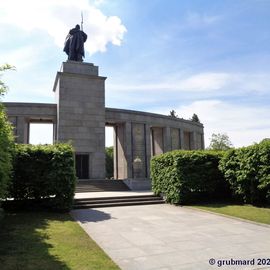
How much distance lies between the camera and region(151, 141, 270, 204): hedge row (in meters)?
14.9

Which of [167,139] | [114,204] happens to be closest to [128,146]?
[167,139]

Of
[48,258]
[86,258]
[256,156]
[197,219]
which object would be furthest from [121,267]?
[256,156]

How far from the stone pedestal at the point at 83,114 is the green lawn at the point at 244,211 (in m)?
15.6

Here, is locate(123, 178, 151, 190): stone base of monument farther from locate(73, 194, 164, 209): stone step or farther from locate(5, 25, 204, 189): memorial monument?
locate(73, 194, 164, 209): stone step

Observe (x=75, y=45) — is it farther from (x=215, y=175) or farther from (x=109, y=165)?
(x=109, y=165)

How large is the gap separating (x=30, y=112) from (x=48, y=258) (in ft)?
81.1

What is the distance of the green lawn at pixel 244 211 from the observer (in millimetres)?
11983

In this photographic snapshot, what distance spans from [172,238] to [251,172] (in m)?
7.48

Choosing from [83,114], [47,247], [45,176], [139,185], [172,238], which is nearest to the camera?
[47,247]

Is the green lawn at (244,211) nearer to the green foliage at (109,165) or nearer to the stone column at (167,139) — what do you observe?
the stone column at (167,139)

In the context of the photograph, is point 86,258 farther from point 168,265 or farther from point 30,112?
point 30,112

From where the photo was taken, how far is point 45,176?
1441cm

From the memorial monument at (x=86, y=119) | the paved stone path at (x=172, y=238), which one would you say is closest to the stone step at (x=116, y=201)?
the paved stone path at (x=172, y=238)

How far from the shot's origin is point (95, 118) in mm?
30234
